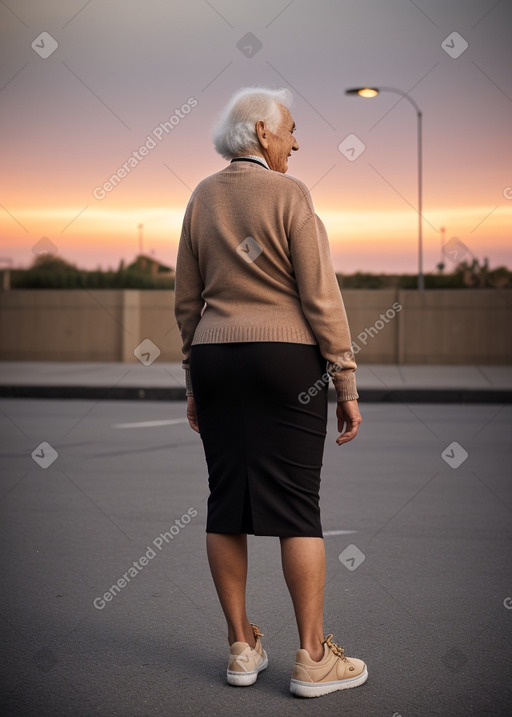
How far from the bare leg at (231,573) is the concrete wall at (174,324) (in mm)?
19019

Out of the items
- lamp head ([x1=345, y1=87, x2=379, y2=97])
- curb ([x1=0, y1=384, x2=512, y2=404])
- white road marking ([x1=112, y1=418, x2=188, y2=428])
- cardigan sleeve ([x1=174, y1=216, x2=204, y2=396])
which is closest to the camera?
cardigan sleeve ([x1=174, y1=216, x2=204, y2=396])

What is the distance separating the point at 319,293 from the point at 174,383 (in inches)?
529

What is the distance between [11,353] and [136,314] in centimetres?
310

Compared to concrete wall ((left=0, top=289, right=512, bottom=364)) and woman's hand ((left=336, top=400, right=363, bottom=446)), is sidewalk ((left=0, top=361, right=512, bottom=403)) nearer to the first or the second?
concrete wall ((left=0, top=289, right=512, bottom=364))

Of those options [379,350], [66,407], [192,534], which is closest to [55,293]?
[379,350]

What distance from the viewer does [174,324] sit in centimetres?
2309

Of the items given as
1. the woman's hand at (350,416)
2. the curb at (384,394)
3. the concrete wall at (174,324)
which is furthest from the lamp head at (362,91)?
the woman's hand at (350,416)

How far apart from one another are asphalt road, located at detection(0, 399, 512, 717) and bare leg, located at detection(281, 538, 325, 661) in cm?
21

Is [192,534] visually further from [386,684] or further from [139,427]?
[139,427]

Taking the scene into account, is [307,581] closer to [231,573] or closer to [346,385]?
[231,573]

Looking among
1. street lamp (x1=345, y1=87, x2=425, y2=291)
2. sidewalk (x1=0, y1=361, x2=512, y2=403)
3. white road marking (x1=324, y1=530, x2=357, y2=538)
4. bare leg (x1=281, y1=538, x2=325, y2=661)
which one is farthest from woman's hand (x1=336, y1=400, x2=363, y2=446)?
street lamp (x1=345, y1=87, x2=425, y2=291)

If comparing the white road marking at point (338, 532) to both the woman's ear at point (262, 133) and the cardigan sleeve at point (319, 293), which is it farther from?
the woman's ear at point (262, 133)

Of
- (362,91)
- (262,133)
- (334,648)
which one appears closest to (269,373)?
(262,133)

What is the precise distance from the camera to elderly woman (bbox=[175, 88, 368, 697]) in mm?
3238
